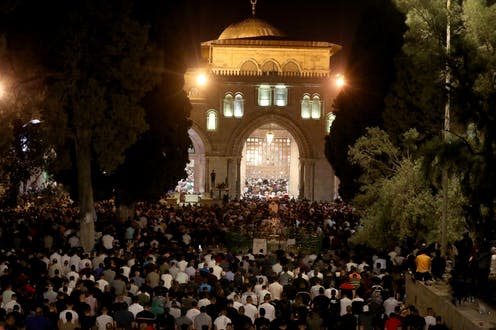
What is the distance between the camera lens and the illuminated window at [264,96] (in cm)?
4800

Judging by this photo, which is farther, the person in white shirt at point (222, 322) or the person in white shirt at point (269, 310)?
the person in white shirt at point (269, 310)

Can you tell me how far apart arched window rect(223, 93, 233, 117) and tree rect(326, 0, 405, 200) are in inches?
582

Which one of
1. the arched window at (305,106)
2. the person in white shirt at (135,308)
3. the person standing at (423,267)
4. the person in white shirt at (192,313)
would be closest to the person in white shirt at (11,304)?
the person in white shirt at (135,308)

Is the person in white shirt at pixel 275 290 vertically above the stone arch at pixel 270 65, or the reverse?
the stone arch at pixel 270 65

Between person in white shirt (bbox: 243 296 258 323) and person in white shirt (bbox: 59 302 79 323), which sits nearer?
person in white shirt (bbox: 59 302 79 323)

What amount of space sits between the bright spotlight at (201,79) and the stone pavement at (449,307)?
32723 mm

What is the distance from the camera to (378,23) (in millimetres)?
30297

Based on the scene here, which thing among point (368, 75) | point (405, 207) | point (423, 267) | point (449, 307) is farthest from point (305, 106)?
point (449, 307)

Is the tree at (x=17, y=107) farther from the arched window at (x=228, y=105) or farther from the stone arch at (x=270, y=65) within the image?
the stone arch at (x=270, y=65)

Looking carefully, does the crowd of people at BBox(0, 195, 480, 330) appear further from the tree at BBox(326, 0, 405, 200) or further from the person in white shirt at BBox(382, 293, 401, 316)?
the tree at BBox(326, 0, 405, 200)

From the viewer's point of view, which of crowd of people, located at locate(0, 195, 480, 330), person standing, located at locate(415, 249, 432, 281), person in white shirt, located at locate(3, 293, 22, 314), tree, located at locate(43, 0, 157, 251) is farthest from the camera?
tree, located at locate(43, 0, 157, 251)

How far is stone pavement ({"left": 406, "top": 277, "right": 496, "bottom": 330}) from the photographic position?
1275cm

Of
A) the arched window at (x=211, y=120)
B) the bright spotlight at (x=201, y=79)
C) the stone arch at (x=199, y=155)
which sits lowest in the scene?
the stone arch at (x=199, y=155)

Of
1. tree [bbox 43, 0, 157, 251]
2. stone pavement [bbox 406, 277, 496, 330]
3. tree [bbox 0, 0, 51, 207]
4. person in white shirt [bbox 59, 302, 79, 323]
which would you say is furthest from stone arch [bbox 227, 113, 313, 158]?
person in white shirt [bbox 59, 302, 79, 323]
